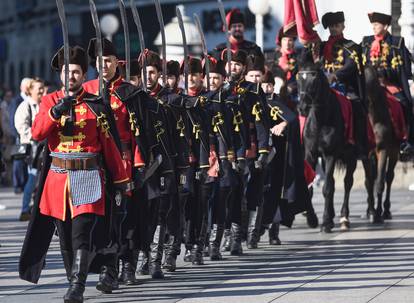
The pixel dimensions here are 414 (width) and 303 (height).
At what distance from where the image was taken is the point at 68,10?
61062 mm

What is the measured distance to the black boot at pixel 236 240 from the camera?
16.4 metres

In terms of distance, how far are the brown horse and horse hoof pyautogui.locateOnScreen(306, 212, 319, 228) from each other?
3.58 ft

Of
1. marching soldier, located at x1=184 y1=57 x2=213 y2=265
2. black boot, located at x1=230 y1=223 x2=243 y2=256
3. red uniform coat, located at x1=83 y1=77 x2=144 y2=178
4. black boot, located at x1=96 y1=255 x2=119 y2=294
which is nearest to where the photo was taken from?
black boot, located at x1=96 y1=255 x2=119 y2=294

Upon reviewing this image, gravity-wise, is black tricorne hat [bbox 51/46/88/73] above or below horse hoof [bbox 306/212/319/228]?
above

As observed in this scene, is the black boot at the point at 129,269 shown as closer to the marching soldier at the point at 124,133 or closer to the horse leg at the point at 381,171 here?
the marching soldier at the point at 124,133

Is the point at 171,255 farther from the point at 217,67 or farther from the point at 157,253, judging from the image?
the point at 217,67

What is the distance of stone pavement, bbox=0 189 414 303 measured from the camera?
13.0m

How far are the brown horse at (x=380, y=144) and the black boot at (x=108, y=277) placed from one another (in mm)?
7961

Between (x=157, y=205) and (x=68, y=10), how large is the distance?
155 feet

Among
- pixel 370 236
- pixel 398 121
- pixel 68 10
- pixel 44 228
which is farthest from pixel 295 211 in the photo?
pixel 68 10

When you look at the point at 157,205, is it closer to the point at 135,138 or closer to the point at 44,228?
the point at 135,138

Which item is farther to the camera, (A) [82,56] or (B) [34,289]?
(B) [34,289]

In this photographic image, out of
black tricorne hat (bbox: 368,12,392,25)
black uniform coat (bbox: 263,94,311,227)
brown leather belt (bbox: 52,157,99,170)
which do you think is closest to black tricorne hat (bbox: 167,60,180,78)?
black uniform coat (bbox: 263,94,311,227)

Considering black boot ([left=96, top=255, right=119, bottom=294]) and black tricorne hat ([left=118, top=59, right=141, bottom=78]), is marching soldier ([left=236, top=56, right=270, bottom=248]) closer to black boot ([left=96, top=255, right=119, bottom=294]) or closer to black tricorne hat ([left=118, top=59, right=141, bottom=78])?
black tricorne hat ([left=118, top=59, right=141, bottom=78])
